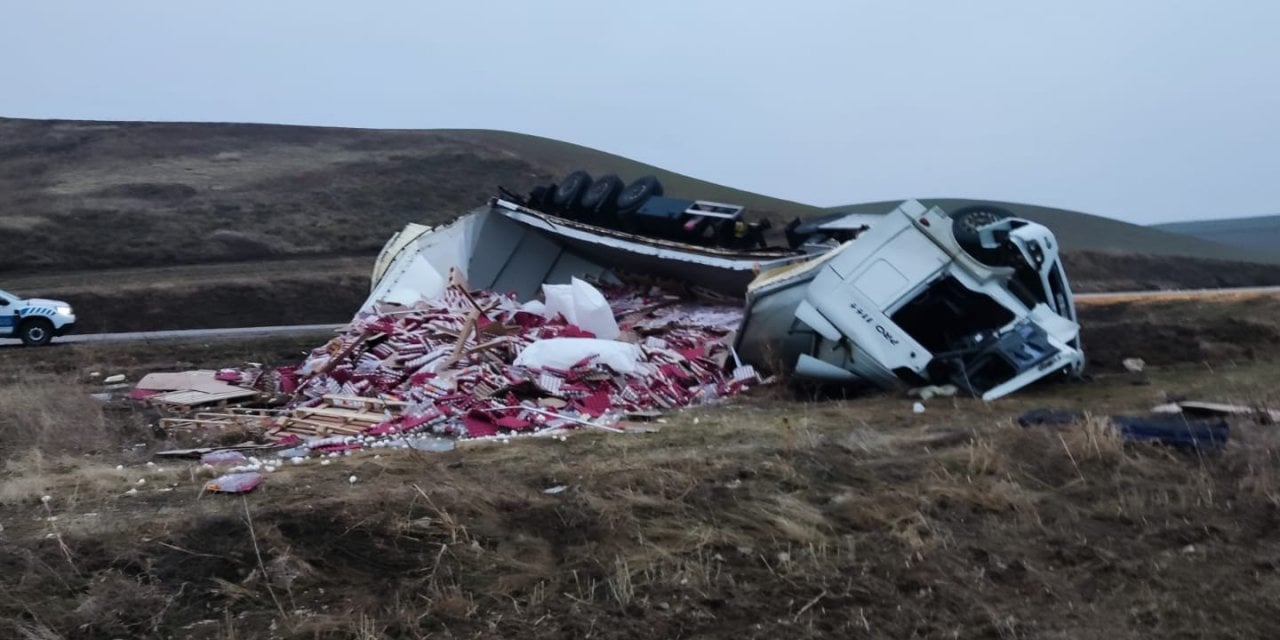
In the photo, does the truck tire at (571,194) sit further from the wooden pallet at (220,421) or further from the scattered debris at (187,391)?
the wooden pallet at (220,421)

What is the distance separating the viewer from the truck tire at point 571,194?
17.2 metres

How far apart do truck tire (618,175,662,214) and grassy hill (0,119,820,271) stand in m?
21.2

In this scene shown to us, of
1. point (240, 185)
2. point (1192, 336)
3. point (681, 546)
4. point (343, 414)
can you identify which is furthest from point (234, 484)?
point (240, 185)

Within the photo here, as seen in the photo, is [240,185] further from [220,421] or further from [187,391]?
[220,421]

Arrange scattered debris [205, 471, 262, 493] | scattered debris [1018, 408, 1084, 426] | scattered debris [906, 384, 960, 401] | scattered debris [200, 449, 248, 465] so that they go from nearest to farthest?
1. scattered debris [205, 471, 262, 493]
2. scattered debris [1018, 408, 1084, 426]
3. scattered debris [200, 449, 248, 465]
4. scattered debris [906, 384, 960, 401]

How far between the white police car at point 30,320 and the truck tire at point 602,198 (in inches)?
430

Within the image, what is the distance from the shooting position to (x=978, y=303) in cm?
1116

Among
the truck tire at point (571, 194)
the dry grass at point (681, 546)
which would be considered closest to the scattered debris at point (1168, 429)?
the dry grass at point (681, 546)

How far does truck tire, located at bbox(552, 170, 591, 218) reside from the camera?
56.3ft

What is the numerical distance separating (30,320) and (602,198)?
37.9ft

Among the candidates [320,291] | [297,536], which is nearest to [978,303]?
[297,536]

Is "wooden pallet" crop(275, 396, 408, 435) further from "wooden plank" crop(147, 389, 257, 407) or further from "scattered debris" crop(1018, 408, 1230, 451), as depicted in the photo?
"scattered debris" crop(1018, 408, 1230, 451)

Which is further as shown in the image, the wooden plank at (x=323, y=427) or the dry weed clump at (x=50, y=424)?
the wooden plank at (x=323, y=427)

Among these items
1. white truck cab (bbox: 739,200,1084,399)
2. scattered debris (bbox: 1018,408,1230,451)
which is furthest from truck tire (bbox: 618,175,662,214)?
scattered debris (bbox: 1018,408,1230,451)
